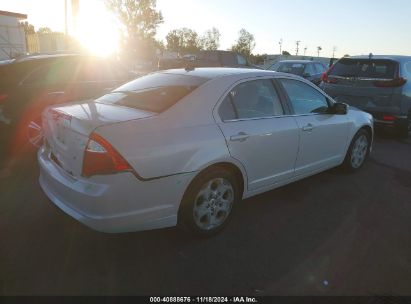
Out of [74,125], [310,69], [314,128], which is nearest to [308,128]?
[314,128]

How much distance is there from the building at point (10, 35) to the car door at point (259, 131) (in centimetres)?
2448

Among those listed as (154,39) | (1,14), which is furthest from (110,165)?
(154,39)

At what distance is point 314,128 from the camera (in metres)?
4.50

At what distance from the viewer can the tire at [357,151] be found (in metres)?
5.46

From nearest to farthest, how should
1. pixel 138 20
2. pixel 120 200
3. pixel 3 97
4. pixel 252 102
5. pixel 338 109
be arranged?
pixel 120 200
pixel 252 102
pixel 338 109
pixel 3 97
pixel 138 20

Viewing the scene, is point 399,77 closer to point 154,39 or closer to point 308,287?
point 308,287

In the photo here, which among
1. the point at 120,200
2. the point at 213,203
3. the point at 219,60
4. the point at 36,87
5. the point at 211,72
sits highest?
the point at 219,60

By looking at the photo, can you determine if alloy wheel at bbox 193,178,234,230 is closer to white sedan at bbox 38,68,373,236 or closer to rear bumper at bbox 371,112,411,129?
white sedan at bbox 38,68,373,236

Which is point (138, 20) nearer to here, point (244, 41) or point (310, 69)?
point (244, 41)

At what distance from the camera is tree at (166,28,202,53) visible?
6844cm

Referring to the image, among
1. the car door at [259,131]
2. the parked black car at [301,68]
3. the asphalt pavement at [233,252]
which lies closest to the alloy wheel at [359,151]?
the asphalt pavement at [233,252]

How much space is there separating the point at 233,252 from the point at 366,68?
19.4 feet

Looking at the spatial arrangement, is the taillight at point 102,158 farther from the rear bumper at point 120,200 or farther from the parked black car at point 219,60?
the parked black car at point 219,60

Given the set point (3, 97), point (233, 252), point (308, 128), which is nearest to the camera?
point (233, 252)
